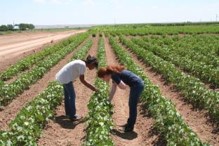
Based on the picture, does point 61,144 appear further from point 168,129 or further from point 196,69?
point 196,69

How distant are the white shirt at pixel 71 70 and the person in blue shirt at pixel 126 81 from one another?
3.28 feet

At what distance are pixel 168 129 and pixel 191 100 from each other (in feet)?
13.2

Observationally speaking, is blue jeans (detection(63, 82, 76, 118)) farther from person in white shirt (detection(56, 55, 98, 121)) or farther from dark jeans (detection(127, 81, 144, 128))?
dark jeans (detection(127, 81, 144, 128))

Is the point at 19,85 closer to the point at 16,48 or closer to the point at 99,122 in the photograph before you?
the point at 99,122

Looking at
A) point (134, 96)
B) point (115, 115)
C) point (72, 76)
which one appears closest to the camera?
point (134, 96)

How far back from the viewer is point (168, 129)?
8602 millimetres

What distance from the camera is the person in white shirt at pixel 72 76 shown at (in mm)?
9164

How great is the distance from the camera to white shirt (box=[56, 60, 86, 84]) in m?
9.67

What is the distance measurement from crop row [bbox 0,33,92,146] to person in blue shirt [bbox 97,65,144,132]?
6.47 feet

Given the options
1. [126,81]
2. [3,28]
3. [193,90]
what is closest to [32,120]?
[126,81]

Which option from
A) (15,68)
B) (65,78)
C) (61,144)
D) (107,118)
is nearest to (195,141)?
(107,118)

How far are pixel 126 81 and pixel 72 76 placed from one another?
1.65 metres

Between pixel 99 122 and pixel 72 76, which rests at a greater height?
pixel 72 76

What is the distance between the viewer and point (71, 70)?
9898 millimetres
